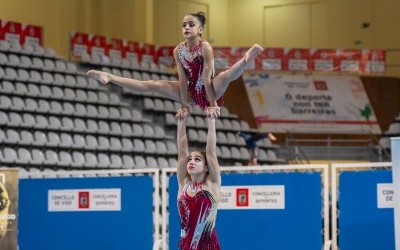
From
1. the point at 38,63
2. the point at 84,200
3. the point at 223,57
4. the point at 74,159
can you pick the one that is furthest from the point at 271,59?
the point at 84,200

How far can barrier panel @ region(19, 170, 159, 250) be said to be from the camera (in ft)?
34.0

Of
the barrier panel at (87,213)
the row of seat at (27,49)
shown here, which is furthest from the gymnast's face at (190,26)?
the row of seat at (27,49)

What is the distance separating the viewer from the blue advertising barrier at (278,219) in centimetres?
971

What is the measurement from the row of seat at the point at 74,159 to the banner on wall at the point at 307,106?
4.54m

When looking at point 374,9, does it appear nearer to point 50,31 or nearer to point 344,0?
point 344,0

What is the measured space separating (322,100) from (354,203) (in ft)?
38.2

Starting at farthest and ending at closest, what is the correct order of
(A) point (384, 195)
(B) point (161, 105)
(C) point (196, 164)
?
(B) point (161, 105)
(A) point (384, 195)
(C) point (196, 164)

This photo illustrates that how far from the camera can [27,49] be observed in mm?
17453

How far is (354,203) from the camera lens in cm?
957

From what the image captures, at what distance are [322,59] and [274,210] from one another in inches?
467

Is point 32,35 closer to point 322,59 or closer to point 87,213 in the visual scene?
point 322,59

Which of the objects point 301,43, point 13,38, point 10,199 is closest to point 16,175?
point 10,199

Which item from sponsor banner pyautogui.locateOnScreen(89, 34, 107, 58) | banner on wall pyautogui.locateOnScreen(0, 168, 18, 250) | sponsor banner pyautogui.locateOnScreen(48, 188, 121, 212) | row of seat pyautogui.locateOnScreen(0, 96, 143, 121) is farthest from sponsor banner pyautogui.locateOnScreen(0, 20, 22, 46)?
banner on wall pyautogui.locateOnScreen(0, 168, 18, 250)

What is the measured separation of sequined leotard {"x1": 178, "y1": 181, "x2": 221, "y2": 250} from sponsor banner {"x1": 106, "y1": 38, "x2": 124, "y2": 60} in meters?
12.3
